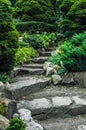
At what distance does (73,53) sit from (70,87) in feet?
2.46

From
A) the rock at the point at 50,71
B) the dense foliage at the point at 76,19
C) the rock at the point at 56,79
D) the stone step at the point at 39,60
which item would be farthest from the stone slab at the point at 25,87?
the dense foliage at the point at 76,19

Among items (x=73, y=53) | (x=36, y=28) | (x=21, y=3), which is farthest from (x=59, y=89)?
(x=21, y=3)

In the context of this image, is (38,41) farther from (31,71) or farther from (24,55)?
(31,71)

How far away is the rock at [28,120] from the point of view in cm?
440

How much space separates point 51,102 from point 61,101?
7.7 inches

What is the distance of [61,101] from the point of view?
555 centimetres

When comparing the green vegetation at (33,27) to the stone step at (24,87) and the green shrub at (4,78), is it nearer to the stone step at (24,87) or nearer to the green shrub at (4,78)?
the stone step at (24,87)

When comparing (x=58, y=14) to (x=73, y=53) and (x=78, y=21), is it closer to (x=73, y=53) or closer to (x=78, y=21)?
(x=78, y=21)

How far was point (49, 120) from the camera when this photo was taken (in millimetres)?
5156

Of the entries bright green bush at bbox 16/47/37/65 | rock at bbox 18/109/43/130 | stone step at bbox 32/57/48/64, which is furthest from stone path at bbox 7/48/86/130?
stone step at bbox 32/57/48/64

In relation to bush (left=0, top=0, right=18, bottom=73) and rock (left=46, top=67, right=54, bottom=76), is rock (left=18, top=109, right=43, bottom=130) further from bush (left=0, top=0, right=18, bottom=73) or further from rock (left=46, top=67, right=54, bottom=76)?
rock (left=46, top=67, right=54, bottom=76)

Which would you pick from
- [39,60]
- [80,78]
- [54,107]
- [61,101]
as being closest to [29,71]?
[39,60]

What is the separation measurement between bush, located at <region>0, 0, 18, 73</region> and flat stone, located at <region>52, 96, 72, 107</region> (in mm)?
1230

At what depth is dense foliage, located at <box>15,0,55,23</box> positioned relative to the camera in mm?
12430
